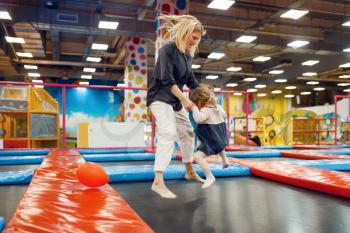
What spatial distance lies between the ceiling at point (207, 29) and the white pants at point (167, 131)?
4876 mm

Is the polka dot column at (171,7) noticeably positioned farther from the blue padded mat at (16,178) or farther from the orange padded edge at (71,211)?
the orange padded edge at (71,211)

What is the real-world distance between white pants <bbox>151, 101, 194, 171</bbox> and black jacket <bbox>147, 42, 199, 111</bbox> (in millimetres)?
42

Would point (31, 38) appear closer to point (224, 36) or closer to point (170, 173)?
point (224, 36)

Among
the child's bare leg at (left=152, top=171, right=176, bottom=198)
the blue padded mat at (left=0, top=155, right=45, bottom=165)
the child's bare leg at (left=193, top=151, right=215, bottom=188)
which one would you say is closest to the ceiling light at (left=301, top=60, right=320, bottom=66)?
the blue padded mat at (left=0, top=155, right=45, bottom=165)

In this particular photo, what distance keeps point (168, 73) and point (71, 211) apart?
31.8 inches

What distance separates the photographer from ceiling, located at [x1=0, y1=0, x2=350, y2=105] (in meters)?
6.50

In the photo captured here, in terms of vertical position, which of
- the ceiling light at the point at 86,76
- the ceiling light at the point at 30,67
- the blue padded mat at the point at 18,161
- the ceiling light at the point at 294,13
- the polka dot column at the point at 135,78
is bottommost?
the blue padded mat at the point at 18,161

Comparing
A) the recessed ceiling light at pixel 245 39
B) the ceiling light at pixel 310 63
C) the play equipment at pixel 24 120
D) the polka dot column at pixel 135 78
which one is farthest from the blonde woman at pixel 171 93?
the ceiling light at pixel 310 63

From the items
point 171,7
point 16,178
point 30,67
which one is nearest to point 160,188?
point 16,178

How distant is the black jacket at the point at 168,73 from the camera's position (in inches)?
65.4

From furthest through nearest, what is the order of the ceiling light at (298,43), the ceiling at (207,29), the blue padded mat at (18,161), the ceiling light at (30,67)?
the ceiling light at (30,67)
the ceiling light at (298,43)
the ceiling at (207,29)
the blue padded mat at (18,161)

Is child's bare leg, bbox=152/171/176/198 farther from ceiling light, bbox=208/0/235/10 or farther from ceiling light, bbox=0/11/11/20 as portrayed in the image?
ceiling light, bbox=0/11/11/20

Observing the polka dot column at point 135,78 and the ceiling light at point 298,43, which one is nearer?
the polka dot column at point 135,78

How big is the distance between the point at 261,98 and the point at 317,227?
17.2m
